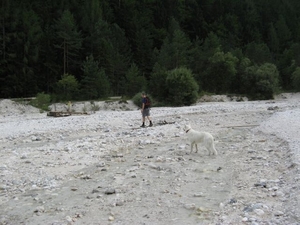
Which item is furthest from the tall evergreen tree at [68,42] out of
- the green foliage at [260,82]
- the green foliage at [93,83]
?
the green foliage at [260,82]

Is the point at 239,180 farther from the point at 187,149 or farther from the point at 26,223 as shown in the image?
the point at 26,223

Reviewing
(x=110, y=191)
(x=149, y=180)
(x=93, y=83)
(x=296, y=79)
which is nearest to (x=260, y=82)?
(x=296, y=79)

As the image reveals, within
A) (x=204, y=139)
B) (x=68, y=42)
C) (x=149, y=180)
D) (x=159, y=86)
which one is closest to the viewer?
(x=149, y=180)

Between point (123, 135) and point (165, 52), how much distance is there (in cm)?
4847

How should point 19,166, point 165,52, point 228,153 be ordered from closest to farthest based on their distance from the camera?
point 19,166
point 228,153
point 165,52

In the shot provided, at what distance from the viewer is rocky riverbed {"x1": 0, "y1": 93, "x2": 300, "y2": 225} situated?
8.79 m

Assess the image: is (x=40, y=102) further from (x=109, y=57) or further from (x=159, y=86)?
(x=109, y=57)

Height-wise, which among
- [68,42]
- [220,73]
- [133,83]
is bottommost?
[133,83]

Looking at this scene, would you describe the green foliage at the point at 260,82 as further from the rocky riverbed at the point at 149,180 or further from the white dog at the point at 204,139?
the white dog at the point at 204,139

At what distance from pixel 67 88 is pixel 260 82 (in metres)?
29.9

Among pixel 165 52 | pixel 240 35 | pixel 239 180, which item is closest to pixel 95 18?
pixel 165 52

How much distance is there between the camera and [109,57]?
64438 mm

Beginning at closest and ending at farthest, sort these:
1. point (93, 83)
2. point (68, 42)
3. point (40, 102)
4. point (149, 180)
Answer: point (149, 180), point (40, 102), point (93, 83), point (68, 42)

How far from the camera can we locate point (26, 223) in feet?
27.9
